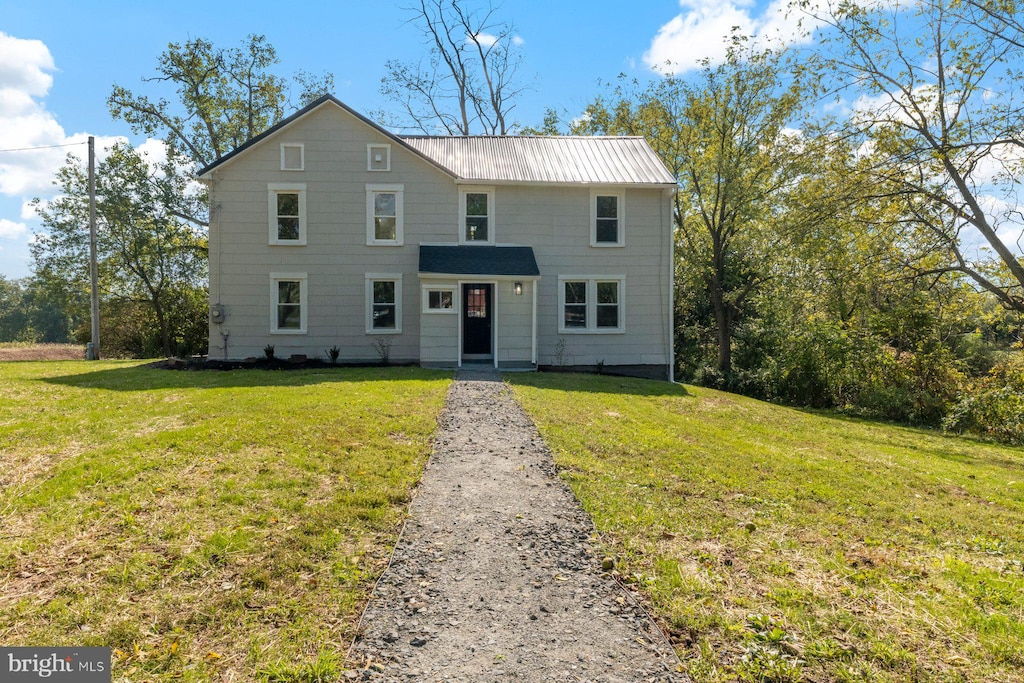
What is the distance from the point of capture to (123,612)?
11.3 feet

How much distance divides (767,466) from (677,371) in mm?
15299

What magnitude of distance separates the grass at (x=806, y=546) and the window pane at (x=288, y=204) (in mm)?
10417

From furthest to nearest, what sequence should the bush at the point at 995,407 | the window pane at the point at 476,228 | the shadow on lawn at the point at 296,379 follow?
the window pane at the point at 476,228, the bush at the point at 995,407, the shadow on lawn at the point at 296,379

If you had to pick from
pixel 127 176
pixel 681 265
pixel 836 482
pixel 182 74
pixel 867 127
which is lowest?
pixel 836 482

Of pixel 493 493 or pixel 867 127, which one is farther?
pixel 867 127

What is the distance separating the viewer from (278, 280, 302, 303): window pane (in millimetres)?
16219

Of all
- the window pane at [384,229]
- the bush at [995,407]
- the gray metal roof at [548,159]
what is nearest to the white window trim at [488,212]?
the gray metal roof at [548,159]

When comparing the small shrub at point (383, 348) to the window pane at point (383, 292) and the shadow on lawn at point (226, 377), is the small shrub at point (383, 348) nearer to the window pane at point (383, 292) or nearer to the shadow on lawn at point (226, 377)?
the window pane at point (383, 292)

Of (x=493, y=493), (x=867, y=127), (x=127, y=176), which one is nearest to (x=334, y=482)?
(x=493, y=493)

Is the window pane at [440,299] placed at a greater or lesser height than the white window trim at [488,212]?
lesser

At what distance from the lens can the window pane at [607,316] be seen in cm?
1675

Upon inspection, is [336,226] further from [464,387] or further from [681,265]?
[681,265]

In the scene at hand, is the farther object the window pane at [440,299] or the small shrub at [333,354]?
the small shrub at [333,354]

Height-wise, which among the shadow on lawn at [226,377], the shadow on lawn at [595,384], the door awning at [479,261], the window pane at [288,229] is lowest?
the shadow on lawn at [595,384]
